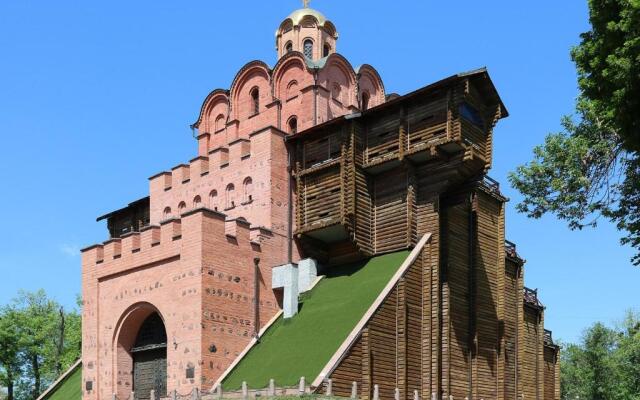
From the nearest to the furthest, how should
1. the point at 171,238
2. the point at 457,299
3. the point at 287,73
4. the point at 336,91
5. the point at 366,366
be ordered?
1. the point at 366,366
2. the point at 171,238
3. the point at 457,299
4. the point at 287,73
5. the point at 336,91

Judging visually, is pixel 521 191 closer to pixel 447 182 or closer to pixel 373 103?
pixel 447 182

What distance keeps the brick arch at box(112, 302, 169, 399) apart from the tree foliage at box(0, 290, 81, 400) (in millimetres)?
22546

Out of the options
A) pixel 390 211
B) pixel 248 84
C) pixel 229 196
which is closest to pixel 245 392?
pixel 390 211

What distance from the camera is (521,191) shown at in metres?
27.2

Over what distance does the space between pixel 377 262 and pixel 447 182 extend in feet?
12.3

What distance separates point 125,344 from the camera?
30.5 meters

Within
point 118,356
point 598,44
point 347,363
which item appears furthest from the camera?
point 118,356

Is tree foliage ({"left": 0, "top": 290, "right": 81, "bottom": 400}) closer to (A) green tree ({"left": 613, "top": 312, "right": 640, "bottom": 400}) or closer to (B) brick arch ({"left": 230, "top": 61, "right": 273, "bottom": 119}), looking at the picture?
(B) brick arch ({"left": 230, "top": 61, "right": 273, "bottom": 119})

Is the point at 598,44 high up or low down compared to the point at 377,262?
up

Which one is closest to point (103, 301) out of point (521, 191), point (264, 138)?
point (264, 138)

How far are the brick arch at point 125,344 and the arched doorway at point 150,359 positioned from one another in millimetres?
184

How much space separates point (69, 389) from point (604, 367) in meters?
37.9

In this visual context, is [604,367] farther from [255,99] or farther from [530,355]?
[255,99]

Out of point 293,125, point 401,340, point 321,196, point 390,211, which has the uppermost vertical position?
point 293,125
